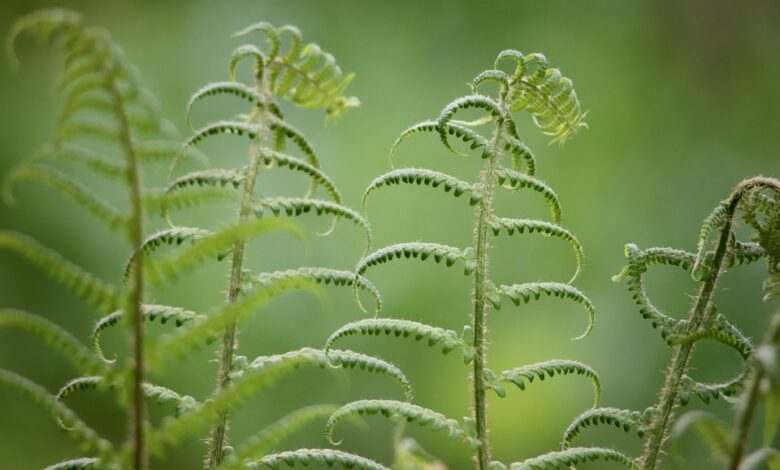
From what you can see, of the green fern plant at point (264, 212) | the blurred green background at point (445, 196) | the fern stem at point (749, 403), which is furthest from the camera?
the blurred green background at point (445, 196)

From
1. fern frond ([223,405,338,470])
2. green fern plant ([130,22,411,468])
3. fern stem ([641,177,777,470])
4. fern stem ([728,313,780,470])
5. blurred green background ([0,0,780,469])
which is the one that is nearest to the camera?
fern stem ([728,313,780,470])

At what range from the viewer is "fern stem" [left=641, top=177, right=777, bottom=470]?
99 centimetres

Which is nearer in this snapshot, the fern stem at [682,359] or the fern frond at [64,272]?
the fern frond at [64,272]

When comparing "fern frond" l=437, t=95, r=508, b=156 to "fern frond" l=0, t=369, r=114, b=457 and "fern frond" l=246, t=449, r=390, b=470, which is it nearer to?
"fern frond" l=246, t=449, r=390, b=470

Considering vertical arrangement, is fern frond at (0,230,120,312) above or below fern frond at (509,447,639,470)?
above

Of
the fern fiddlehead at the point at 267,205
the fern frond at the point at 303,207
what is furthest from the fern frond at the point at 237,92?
the fern frond at the point at 303,207

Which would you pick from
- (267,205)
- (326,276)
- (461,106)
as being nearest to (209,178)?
(267,205)

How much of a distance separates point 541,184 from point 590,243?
2350 mm

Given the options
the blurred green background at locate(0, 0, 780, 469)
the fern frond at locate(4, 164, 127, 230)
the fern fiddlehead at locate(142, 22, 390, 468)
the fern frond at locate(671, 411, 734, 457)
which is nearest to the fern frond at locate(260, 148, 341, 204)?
the fern fiddlehead at locate(142, 22, 390, 468)

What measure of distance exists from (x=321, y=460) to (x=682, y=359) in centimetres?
40

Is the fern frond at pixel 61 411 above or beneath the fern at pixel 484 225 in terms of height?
beneath

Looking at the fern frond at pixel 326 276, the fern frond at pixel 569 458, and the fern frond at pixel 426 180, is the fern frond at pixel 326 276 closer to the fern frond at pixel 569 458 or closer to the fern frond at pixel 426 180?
the fern frond at pixel 426 180

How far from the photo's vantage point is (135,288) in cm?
69

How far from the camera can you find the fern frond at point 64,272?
0.69 metres
